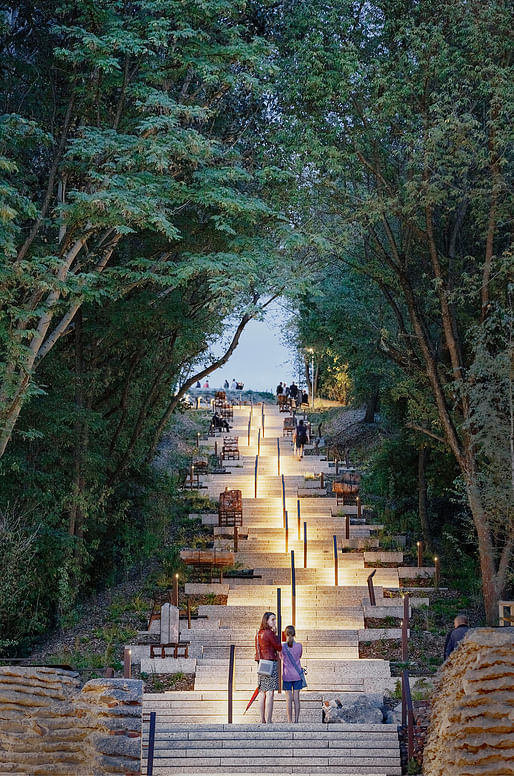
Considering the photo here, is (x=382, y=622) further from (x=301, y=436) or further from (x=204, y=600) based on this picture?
(x=301, y=436)

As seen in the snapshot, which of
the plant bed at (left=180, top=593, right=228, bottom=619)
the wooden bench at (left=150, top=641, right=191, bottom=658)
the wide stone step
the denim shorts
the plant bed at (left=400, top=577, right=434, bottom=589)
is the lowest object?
the wide stone step

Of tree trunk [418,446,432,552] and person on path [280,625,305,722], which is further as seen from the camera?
tree trunk [418,446,432,552]

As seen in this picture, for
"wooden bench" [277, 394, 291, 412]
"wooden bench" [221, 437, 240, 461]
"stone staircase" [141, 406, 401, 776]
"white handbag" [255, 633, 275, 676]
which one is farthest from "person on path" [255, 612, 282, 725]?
"wooden bench" [277, 394, 291, 412]

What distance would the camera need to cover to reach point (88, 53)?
50.8 feet

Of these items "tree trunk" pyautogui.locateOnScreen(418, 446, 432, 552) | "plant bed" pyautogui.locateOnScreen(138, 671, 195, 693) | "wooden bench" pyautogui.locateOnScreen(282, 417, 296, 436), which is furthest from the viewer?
"wooden bench" pyautogui.locateOnScreen(282, 417, 296, 436)

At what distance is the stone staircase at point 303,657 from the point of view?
460 inches

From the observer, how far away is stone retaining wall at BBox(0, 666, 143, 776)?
695 cm

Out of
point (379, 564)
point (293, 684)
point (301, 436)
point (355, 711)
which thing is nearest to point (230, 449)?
point (301, 436)

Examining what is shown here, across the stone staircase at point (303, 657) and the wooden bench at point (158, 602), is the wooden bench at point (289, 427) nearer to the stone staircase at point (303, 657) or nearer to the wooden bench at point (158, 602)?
the stone staircase at point (303, 657)

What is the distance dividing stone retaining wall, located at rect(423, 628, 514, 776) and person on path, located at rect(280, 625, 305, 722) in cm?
548

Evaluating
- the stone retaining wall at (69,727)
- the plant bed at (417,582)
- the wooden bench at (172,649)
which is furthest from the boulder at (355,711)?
the plant bed at (417,582)

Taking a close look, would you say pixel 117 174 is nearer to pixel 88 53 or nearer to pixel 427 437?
pixel 88 53

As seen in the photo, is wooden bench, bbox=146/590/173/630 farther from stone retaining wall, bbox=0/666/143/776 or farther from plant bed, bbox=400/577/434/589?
stone retaining wall, bbox=0/666/143/776

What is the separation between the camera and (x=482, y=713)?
6047mm
